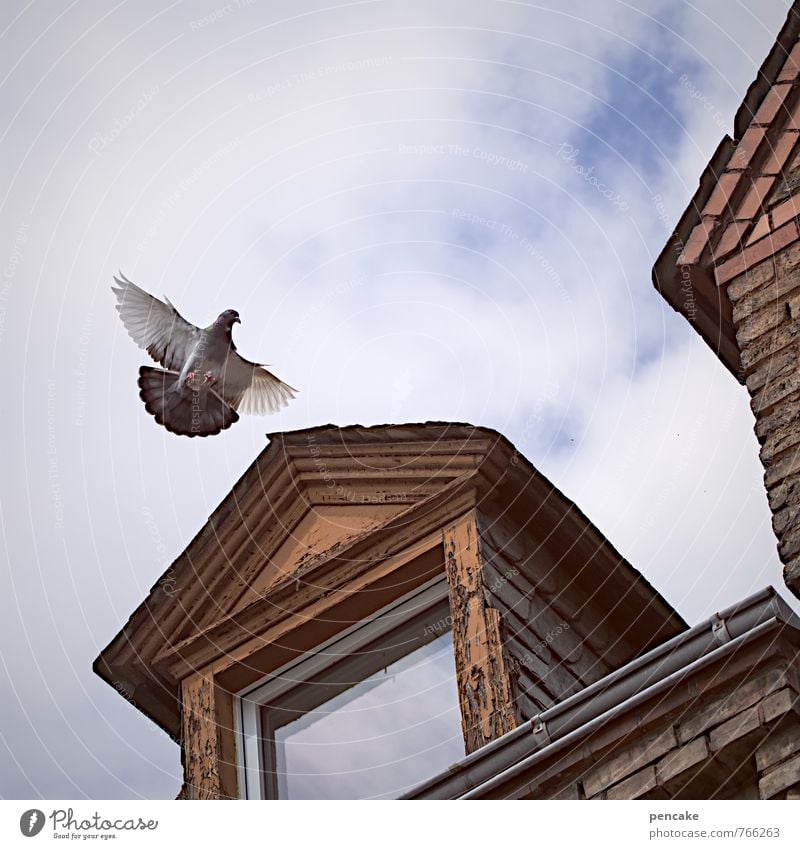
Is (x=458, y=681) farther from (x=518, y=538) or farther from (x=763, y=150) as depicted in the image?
(x=763, y=150)

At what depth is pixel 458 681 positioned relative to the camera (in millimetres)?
6590

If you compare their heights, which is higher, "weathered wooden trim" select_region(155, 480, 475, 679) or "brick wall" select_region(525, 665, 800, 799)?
"weathered wooden trim" select_region(155, 480, 475, 679)

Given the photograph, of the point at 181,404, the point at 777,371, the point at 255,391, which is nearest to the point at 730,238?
the point at 777,371

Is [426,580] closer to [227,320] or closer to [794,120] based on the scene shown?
[227,320]

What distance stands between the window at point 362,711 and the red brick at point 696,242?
1662 millimetres

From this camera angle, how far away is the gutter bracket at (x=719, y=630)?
543 centimetres

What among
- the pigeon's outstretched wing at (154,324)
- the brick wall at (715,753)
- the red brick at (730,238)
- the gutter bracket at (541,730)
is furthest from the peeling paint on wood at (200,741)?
the red brick at (730,238)

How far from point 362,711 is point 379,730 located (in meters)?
0.13

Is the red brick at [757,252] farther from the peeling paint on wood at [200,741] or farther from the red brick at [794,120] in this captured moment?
the peeling paint on wood at [200,741]

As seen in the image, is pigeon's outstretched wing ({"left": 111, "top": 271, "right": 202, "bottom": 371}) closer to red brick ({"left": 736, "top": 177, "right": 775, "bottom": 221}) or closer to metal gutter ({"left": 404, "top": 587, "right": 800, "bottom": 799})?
red brick ({"left": 736, "top": 177, "right": 775, "bottom": 221})

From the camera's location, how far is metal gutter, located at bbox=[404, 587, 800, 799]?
540cm

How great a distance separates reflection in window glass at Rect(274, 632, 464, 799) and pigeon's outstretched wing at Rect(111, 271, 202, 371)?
1.85 meters

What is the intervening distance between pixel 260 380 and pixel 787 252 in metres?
2.56

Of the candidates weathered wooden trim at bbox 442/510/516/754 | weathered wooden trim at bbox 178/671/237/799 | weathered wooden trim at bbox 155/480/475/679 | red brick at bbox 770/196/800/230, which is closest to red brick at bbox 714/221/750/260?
red brick at bbox 770/196/800/230
